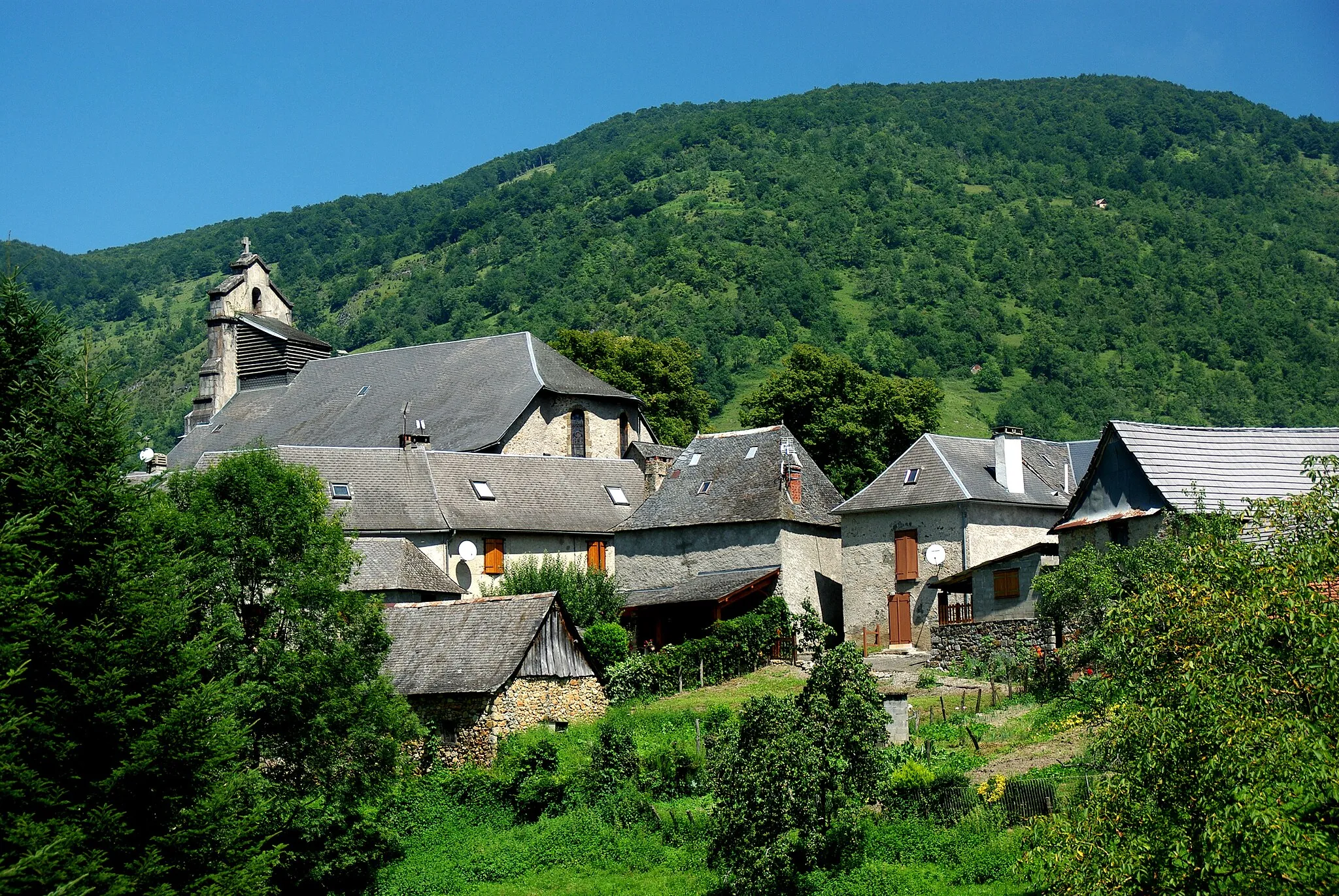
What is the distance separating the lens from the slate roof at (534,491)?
42.8 metres

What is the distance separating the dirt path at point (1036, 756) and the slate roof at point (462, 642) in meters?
10.6

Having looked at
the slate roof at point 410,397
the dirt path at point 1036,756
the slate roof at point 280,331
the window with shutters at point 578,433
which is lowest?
the dirt path at point 1036,756

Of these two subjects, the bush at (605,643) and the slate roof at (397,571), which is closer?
the bush at (605,643)

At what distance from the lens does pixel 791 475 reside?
4072 centimetres

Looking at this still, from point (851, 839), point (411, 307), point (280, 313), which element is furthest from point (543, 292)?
point (851, 839)

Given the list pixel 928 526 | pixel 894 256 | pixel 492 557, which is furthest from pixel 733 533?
pixel 894 256

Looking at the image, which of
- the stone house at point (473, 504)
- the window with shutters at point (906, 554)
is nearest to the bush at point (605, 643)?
the stone house at point (473, 504)

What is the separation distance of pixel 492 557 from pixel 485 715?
41.6 ft

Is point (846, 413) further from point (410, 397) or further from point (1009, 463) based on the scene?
point (410, 397)

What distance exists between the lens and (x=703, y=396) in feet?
212

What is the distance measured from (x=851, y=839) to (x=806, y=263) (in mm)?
107992

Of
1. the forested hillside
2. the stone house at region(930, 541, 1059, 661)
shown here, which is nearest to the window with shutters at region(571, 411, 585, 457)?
the stone house at region(930, 541, 1059, 661)

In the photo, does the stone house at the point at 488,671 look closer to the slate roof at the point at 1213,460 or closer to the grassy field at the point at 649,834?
the grassy field at the point at 649,834

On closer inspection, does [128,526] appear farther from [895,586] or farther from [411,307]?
[411,307]
